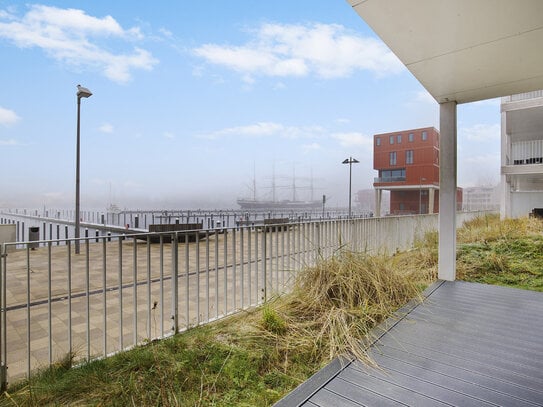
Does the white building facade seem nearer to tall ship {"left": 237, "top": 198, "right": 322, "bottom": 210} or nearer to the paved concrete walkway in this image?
the paved concrete walkway

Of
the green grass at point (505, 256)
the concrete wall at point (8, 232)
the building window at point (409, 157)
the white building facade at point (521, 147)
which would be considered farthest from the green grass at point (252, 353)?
the building window at point (409, 157)

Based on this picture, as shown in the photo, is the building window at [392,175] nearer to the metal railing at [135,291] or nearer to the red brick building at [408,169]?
the red brick building at [408,169]

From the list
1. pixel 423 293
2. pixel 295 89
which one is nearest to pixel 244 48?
pixel 295 89

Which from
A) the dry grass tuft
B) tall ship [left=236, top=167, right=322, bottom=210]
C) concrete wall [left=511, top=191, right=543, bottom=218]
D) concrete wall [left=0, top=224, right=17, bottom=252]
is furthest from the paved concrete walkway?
tall ship [left=236, top=167, right=322, bottom=210]

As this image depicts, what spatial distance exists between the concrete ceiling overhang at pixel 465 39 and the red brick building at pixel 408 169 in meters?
29.2

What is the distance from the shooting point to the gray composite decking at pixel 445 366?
161 centimetres

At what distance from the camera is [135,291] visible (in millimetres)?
2426

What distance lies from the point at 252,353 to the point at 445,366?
1.24 m

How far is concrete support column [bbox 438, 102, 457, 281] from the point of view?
407 cm

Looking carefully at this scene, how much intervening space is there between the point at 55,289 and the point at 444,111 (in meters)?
5.90

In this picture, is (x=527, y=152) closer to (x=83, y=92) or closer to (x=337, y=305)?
(x=337, y=305)

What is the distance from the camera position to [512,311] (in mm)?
2941

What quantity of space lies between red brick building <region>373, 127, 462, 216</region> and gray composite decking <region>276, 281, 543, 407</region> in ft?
98.4

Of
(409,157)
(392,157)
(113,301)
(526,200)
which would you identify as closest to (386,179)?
(392,157)
